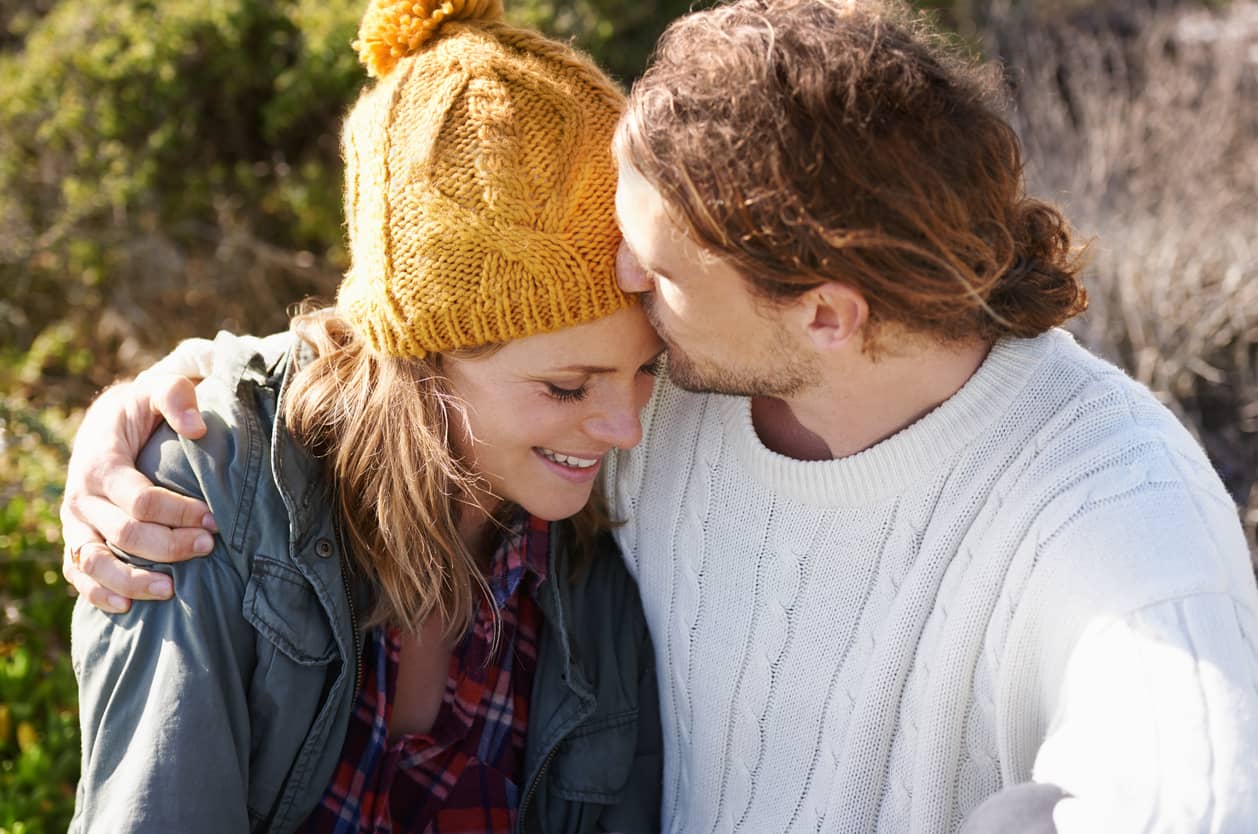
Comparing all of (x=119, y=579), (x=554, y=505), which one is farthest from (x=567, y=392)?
(x=119, y=579)

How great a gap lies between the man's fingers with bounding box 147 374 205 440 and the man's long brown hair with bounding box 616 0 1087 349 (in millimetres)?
932

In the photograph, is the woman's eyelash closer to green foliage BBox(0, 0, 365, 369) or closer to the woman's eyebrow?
the woman's eyebrow

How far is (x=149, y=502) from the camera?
2.08m

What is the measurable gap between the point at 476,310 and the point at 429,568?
553mm

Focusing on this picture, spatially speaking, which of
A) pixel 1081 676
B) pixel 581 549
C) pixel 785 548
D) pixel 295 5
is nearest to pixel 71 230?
pixel 295 5

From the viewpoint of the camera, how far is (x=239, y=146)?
5043 mm

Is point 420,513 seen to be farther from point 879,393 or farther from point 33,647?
point 33,647

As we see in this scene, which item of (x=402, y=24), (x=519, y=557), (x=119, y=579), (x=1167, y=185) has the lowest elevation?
(x=1167, y=185)

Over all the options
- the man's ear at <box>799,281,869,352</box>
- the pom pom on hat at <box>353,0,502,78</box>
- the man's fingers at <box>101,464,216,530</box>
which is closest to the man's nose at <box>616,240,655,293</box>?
the man's ear at <box>799,281,869,352</box>

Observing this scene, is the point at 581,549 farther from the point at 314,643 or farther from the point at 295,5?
the point at 295,5

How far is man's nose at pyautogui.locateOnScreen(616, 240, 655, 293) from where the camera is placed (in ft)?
6.84

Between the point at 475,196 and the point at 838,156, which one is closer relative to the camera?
the point at 838,156

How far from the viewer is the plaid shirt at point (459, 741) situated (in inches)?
89.8

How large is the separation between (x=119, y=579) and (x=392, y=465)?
52 centimetres
